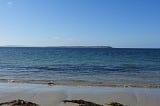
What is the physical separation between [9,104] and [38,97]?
184 cm

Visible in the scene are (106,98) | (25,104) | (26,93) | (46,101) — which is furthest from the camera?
(26,93)

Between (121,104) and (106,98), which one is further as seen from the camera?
(106,98)

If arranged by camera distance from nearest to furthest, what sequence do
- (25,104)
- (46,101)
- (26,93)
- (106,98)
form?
1. (25,104)
2. (46,101)
3. (106,98)
4. (26,93)

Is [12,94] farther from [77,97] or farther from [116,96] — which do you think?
[116,96]

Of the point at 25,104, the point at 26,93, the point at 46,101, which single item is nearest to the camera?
the point at 25,104

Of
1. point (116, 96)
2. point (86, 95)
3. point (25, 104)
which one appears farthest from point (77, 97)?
point (25, 104)

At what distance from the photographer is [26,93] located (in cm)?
1372

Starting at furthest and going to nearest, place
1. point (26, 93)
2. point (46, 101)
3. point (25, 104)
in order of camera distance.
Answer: point (26, 93)
point (46, 101)
point (25, 104)

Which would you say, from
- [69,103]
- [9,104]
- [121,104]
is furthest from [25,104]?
[121,104]

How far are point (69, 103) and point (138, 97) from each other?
10.1 ft

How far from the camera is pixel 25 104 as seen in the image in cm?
1096

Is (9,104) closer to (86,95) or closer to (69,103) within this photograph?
(69,103)

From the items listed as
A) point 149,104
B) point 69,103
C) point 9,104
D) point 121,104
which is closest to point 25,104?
point 9,104

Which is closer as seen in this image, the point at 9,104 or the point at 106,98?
the point at 9,104
